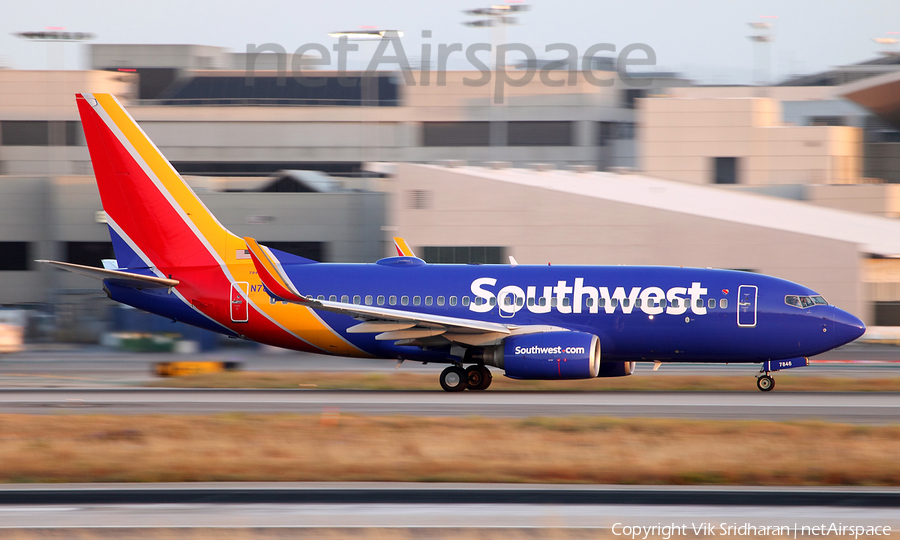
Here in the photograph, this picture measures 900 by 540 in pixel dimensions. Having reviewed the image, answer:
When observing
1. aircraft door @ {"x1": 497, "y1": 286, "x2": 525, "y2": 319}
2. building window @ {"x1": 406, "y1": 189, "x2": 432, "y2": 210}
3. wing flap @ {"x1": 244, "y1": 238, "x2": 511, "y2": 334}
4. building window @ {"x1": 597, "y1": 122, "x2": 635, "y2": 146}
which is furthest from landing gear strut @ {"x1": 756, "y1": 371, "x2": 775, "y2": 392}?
building window @ {"x1": 597, "y1": 122, "x2": 635, "y2": 146}

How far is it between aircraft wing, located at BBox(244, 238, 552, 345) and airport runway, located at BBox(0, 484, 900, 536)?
1131cm

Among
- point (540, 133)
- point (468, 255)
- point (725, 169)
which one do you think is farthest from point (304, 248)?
point (540, 133)

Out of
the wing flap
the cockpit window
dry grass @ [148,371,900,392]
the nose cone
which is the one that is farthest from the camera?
dry grass @ [148,371,900,392]

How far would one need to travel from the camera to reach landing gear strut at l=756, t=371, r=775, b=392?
2688 cm

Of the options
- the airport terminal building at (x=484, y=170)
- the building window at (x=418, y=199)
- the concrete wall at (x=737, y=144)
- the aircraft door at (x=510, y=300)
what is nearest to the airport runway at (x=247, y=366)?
the airport terminal building at (x=484, y=170)

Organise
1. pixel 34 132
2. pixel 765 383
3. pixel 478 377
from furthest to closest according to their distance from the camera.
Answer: pixel 34 132
pixel 478 377
pixel 765 383

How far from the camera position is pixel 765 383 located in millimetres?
26984

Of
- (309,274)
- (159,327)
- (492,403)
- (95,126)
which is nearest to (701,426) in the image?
(492,403)

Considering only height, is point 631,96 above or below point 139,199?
above

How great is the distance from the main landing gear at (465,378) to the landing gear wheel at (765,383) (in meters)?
7.51

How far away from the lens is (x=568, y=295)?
27266 millimetres

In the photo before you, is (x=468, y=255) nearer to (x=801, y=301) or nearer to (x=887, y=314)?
(x=887, y=314)

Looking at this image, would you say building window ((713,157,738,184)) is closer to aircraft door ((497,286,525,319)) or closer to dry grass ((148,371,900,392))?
dry grass ((148,371,900,392))

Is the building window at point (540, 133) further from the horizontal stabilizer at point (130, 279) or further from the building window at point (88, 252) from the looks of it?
the horizontal stabilizer at point (130, 279)
